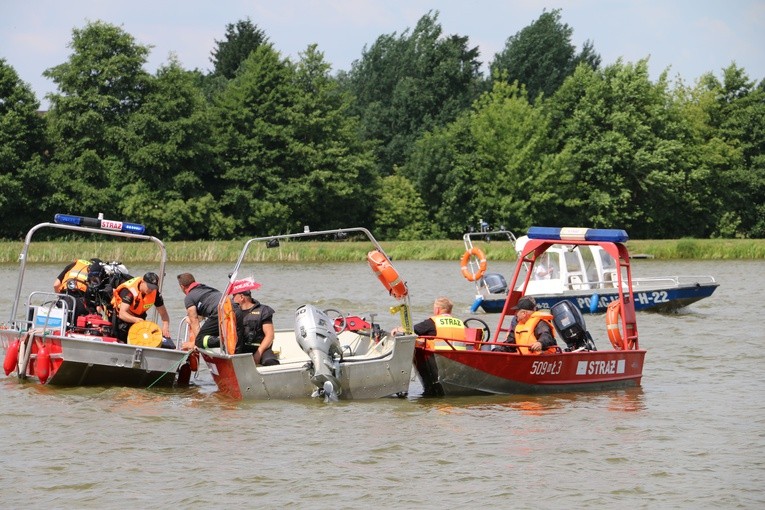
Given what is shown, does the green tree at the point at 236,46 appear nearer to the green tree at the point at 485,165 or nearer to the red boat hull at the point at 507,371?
the green tree at the point at 485,165

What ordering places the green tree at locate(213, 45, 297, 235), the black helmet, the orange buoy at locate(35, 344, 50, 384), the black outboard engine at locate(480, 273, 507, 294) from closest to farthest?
the orange buoy at locate(35, 344, 50, 384) < the black helmet < the black outboard engine at locate(480, 273, 507, 294) < the green tree at locate(213, 45, 297, 235)

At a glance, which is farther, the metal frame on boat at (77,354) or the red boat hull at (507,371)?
the metal frame on boat at (77,354)

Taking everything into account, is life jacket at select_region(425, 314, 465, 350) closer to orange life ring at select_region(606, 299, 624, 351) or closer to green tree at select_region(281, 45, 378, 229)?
orange life ring at select_region(606, 299, 624, 351)

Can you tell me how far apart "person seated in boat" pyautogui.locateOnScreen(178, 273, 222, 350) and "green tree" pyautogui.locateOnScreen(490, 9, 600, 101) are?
79.6 metres

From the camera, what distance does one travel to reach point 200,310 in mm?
16906

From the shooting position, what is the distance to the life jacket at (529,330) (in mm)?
15844

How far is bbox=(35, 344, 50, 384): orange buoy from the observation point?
16281mm

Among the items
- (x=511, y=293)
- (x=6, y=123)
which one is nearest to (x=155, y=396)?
(x=511, y=293)

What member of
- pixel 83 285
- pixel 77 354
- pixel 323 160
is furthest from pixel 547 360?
pixel 323 160

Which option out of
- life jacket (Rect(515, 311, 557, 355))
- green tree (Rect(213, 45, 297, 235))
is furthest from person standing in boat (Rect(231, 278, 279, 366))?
green tree (Rect(213, 45, 297, 235))

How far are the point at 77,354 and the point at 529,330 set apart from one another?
574 cm

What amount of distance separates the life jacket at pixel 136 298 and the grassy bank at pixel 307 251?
29412 millimetres

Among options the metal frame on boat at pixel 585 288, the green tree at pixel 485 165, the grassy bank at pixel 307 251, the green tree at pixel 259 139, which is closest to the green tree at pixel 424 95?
the green tree at pixel 485 165

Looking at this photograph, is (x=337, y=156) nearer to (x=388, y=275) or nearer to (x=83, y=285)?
(x=83, y=285)
